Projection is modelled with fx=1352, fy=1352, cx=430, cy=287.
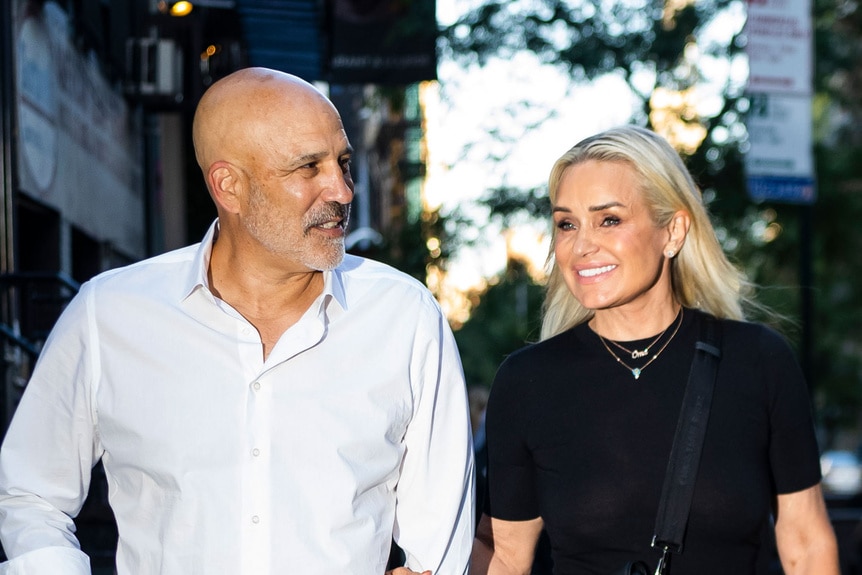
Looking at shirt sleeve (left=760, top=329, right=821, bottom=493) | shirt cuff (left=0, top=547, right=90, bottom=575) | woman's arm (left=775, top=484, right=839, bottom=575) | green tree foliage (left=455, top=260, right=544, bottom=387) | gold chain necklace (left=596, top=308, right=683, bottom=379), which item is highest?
gold chain necklace (left=596, top=308, right=683, bottom=379)

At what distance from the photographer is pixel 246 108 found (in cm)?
346

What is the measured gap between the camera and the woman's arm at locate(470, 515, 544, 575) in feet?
13.5

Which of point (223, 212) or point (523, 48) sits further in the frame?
point (523, 48)

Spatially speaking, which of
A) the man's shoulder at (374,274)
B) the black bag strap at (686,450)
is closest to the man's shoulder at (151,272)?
the man's shoulder at (374,274)

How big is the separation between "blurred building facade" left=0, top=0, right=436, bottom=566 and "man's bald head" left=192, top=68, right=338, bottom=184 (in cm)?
549

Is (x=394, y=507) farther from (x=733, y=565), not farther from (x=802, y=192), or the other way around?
(x=802, y=192)

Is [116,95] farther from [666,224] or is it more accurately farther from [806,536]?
[806,536]

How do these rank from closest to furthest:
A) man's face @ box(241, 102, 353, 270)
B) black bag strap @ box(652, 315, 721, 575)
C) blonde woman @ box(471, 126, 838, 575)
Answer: man's face @ box(241, 102, 353, 270) < black bag strap @ box(652, 315, 721, 575) < blonde woman @ box(471, 126, 838, 575)

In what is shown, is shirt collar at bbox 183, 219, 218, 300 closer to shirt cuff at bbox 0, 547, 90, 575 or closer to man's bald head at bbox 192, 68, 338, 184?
man's bald head at bbox 192, 68, 338, 184

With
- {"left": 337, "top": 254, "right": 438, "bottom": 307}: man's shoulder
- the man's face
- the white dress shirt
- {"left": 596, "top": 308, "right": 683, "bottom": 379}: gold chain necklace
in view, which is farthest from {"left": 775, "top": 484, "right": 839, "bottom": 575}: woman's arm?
the man's face

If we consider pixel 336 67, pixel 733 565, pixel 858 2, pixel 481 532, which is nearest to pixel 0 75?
pixel 336 67

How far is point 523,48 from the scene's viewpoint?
1572 centimetres

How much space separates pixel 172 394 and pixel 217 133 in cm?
70

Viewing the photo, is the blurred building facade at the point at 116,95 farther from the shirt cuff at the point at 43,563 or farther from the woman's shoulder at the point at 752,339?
the shirt cuff at the point at 43,563
